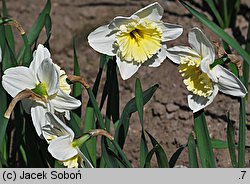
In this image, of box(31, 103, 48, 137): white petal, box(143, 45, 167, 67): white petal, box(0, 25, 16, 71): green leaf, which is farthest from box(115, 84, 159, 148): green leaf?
box(0, 25, 16, 71): green leaf

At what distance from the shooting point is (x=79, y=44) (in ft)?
9.98

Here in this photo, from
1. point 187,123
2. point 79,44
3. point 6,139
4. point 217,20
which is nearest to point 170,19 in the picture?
point 217,20

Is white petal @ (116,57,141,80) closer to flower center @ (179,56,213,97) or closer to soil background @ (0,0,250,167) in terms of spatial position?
flower center @ (179,56,213,97)

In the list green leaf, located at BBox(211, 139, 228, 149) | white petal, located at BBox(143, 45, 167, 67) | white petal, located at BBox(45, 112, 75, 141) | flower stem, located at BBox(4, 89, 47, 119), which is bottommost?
green leaf, located at BBox(211, 139, 228, 149)

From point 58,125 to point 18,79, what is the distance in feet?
0.60

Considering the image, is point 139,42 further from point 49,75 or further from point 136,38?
point 49,75

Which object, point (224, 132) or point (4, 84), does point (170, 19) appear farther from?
point (4, 84)

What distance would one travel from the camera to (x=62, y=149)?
1.58 metres

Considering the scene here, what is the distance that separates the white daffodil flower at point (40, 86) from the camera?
1.64 metres

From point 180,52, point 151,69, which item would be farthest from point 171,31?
point 151,69

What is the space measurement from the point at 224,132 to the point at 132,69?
2.67 feet

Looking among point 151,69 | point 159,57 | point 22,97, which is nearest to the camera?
point 22,97

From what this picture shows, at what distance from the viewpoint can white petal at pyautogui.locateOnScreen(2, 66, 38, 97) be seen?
166 cm
